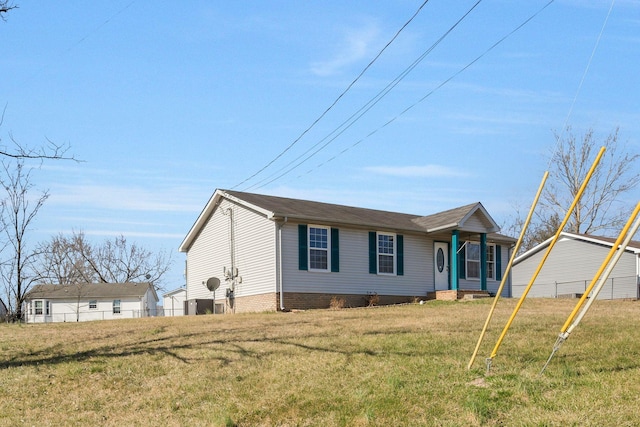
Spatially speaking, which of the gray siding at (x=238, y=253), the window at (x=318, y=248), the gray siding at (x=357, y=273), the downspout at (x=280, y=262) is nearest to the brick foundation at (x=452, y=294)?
the gray siding at (x=357, y=273)

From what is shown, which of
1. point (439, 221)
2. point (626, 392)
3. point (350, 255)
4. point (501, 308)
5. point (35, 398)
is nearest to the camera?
point (626, 392)

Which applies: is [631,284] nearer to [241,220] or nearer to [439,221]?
[439,221]

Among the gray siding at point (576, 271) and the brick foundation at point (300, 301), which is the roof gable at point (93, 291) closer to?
the brick foundation at point (300, 301)

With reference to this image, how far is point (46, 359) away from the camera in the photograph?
14672 mm

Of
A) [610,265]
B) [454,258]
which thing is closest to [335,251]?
[454,258]

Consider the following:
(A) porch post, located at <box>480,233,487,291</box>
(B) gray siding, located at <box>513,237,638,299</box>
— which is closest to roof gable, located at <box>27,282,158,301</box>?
(B) gray siding, located at <box>513,237,638,299</box>

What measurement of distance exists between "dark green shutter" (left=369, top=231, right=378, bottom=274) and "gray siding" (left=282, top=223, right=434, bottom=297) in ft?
0.48

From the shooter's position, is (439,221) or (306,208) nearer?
(306,208)

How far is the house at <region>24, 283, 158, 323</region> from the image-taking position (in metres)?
52.0

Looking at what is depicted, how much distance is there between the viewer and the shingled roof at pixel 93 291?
171 ft

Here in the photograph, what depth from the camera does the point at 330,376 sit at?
11.2 m

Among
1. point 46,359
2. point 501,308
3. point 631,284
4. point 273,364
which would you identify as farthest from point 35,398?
point 631,284

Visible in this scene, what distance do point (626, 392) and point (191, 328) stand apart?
38.0ft

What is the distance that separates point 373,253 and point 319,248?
2.54m
